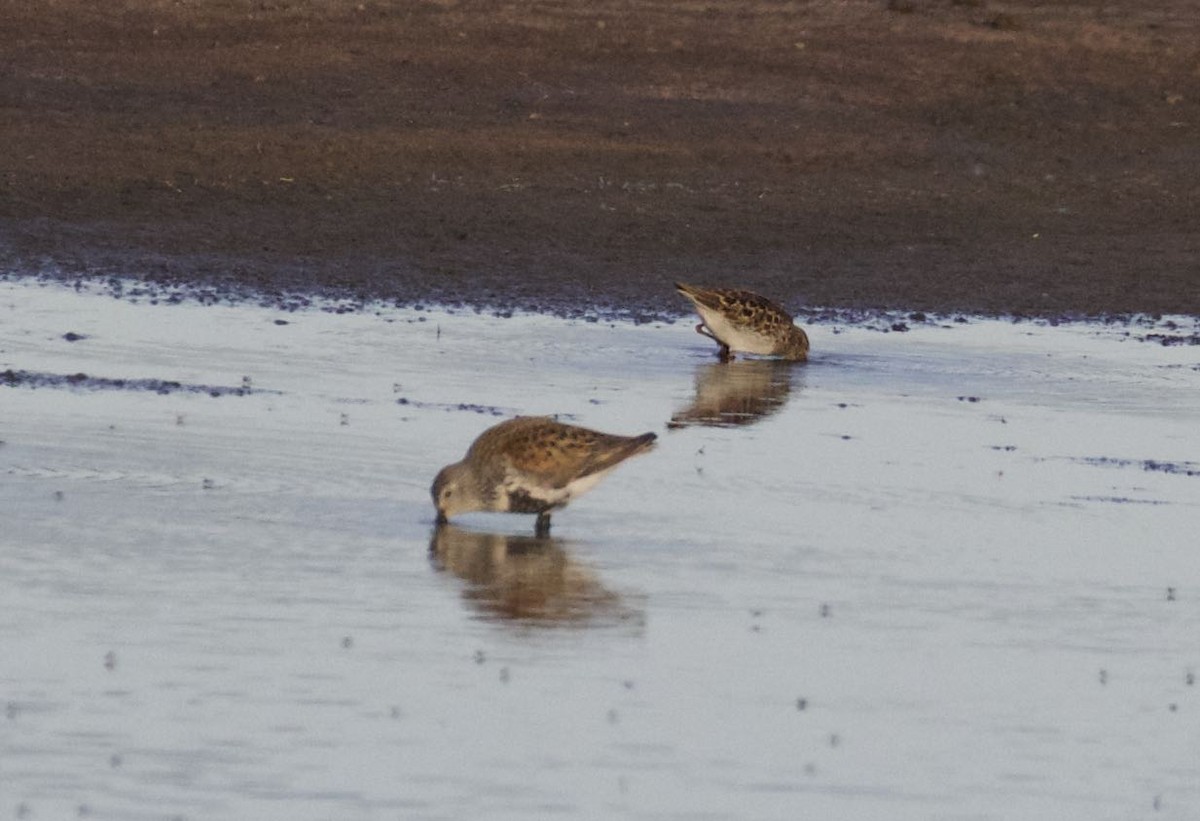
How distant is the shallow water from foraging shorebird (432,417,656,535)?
0.15 metres

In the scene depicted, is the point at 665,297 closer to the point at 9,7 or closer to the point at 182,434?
the point at 182,434

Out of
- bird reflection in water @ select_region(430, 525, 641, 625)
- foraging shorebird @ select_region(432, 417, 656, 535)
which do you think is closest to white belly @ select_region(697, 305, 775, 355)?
foraging shorebird @ select_region(432, 417, 656, 535)

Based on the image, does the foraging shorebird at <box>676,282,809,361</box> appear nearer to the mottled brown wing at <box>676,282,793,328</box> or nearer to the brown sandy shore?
the mottled brown wing at <box>676,282,793,328</box>

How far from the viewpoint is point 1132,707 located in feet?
→ 25.7

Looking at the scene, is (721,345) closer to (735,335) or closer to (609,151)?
(735,335)

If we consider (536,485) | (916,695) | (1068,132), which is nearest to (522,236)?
(1068,132)

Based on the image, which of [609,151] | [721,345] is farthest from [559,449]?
[609,151]

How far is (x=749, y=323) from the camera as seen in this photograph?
50.4ft

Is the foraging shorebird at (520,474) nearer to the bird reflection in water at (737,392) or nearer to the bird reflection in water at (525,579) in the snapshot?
the bird reflection in water at (525,579)

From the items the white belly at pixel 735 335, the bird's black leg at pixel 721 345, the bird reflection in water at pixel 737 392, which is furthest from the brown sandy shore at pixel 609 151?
the bird reflection in water at pixel 737 392

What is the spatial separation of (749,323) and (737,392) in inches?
47.1

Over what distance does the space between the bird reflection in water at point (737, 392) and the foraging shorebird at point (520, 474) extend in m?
2.64

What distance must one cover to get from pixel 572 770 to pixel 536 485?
3111 mm

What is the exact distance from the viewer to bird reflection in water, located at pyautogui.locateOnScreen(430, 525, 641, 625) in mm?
8680
